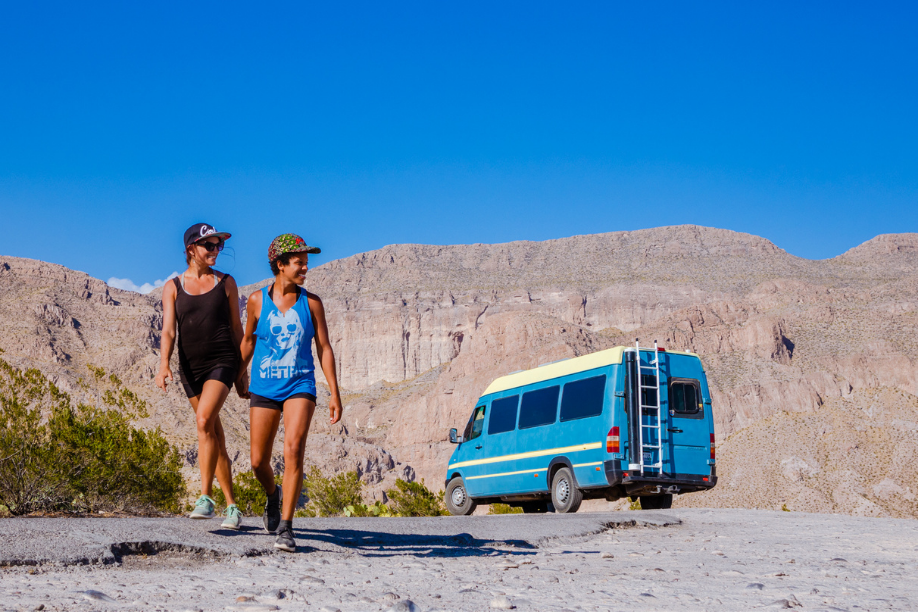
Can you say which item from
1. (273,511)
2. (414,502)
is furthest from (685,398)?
(414,502)

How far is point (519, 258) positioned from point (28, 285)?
100578 millimetres

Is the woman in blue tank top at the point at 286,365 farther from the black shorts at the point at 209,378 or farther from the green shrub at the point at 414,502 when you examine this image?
the green shrub at the point at 414,502

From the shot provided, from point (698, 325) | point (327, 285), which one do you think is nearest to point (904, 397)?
point (698, 325)

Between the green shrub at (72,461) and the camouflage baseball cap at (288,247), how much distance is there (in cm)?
568

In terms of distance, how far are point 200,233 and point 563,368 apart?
964 cm

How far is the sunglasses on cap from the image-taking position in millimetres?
6898

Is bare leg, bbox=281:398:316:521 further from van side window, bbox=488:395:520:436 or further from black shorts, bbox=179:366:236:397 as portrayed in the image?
van side window, bbox=488:395:520:436

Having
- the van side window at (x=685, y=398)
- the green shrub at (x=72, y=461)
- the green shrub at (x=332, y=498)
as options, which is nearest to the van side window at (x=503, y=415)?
the van side window at (x=685, y=398)

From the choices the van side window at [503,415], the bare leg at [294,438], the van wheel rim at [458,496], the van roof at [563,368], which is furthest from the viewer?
the van wheel rim at [458,496]

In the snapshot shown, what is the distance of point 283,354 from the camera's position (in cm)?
647

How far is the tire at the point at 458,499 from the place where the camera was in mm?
17406

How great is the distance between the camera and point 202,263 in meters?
6.91

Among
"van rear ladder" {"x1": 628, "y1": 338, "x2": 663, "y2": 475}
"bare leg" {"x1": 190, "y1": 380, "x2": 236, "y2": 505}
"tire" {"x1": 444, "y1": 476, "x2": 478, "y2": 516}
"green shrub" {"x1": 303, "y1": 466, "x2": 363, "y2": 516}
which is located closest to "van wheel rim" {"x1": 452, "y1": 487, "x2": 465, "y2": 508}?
"tire" {"x1": 444, "y1": 476, "x2": 478, "y2": 516}

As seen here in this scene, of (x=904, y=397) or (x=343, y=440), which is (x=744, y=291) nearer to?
(x=904, y=397)
